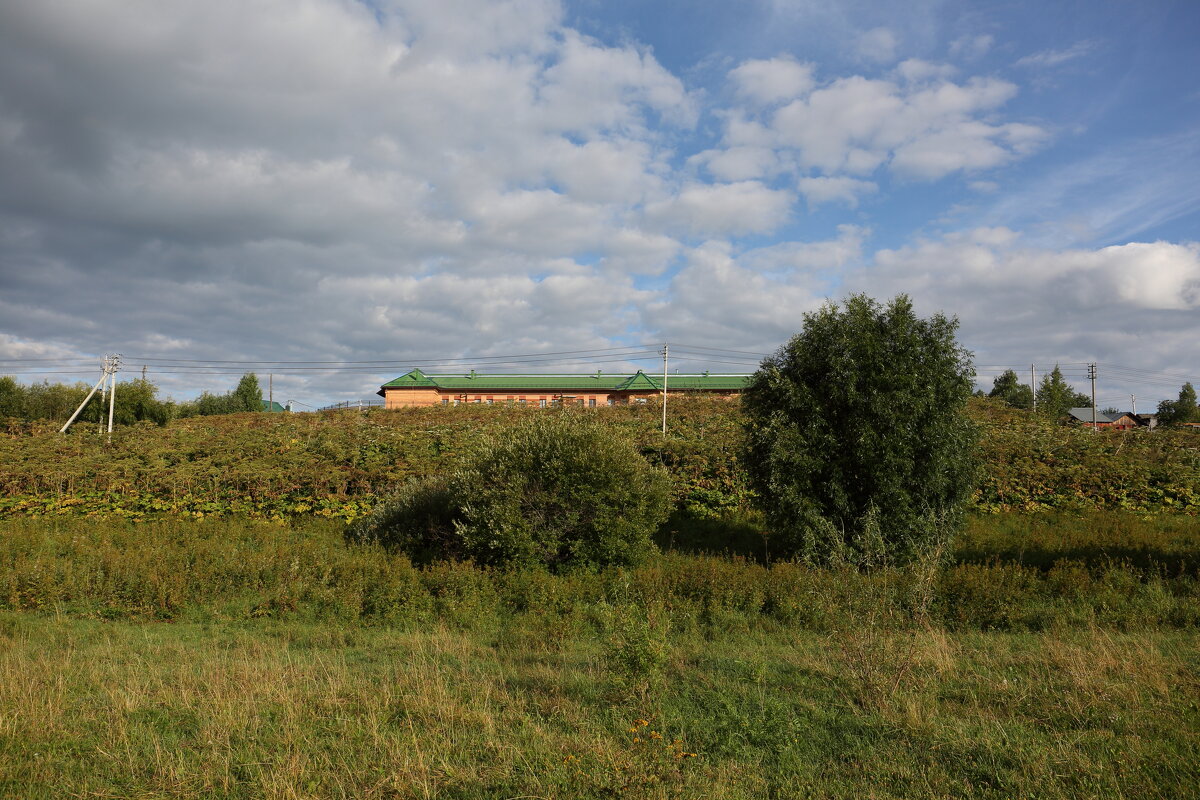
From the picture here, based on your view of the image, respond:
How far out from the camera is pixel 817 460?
48.7 feet

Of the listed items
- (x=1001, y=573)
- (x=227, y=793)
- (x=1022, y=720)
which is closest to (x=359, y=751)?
(x=227, y=793)

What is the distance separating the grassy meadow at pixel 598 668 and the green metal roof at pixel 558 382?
145ft

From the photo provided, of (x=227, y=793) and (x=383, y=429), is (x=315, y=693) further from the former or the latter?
(x=383, y=429)

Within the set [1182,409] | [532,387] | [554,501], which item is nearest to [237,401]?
[532,387]

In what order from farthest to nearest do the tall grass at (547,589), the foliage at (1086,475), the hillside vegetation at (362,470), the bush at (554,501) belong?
1. the hillside vegetation at (362,470)
2. the foliage at (1086,475)
3. the bush at (554,501)
4. the tall grass at (547,589)

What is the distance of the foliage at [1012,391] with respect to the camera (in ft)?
200

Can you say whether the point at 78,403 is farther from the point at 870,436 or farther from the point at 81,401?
the point at 870,436

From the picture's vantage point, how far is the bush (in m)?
14.1

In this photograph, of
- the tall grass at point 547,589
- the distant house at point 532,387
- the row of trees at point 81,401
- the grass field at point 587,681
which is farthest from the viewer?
the distant house at point 532,387

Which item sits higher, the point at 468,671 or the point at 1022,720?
the point at 1022,720

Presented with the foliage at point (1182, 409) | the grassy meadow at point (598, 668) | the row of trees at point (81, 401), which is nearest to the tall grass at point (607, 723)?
the grassy meadow at point (598, 668)

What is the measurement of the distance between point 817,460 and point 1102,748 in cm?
962

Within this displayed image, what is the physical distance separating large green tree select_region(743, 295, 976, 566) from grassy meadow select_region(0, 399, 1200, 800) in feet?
7.56

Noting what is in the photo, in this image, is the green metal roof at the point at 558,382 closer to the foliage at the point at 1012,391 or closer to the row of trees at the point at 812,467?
the foliage at the point at 1012,391
